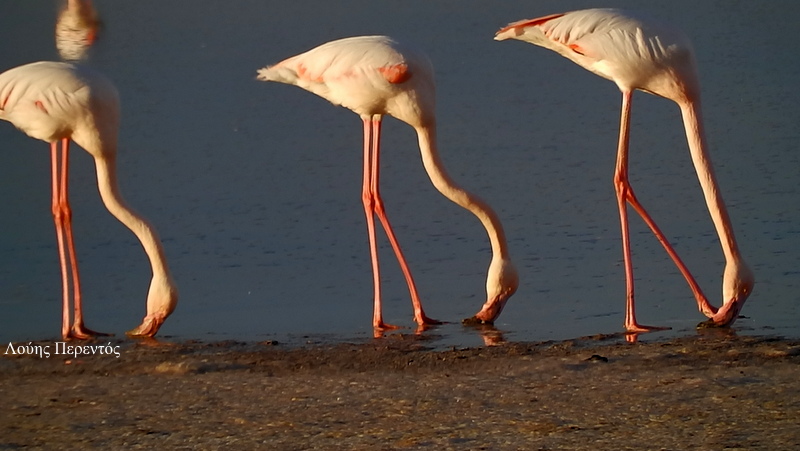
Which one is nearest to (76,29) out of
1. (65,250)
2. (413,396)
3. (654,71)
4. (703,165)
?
(65,250)

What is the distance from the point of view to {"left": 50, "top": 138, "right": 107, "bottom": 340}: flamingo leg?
25.2 feet

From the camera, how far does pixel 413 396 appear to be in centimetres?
577

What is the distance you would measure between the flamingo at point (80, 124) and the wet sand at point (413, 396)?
509 mm

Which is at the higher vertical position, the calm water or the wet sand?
the calm water

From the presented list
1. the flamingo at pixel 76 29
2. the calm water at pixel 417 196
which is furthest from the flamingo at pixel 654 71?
the flamingo at pixel 76 29

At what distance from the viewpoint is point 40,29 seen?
730 inches

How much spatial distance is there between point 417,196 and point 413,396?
183 inches

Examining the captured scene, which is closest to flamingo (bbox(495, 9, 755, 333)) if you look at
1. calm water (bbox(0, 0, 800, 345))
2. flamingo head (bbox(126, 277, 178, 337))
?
calm water (bbox(0, 0, 800, 345))

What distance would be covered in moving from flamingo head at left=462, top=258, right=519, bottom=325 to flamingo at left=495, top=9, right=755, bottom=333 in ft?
2.20

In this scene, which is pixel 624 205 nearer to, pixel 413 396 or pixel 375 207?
pixel 375 207

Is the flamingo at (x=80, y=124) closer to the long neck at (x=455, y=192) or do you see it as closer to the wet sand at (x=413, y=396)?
the wet sand at (x=413, y=396)

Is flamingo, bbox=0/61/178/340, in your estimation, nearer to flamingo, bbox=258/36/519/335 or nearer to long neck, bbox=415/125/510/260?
flamingo, bbox=258/36/519/335

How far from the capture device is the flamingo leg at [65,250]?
768 centimetres

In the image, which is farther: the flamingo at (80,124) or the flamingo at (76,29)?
the flamingo at (76,29)
